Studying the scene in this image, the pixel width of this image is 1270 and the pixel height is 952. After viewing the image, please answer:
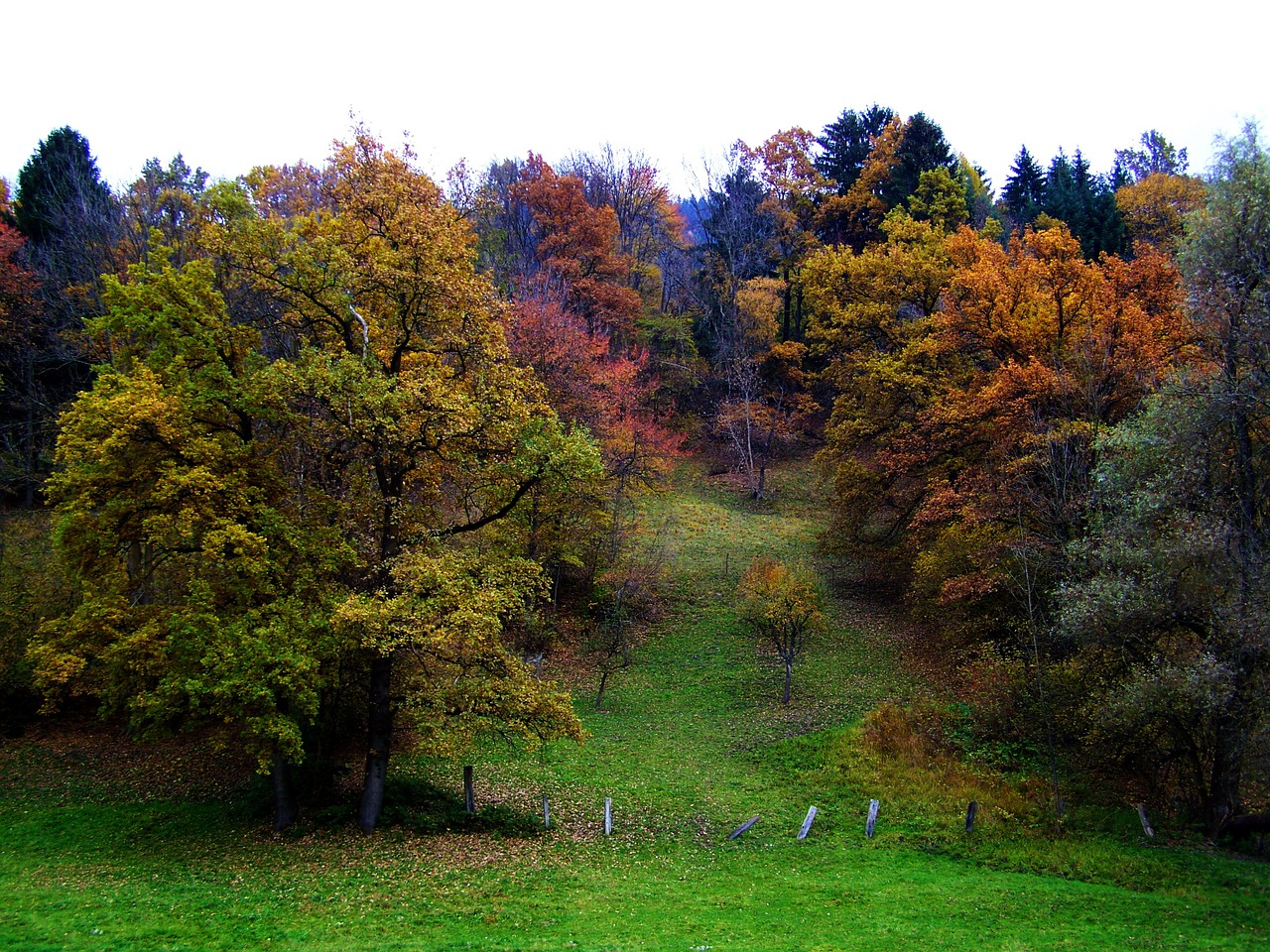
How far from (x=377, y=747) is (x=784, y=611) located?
14.7 metres

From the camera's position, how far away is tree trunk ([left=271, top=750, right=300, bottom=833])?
54.7ft

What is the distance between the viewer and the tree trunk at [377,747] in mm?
17000

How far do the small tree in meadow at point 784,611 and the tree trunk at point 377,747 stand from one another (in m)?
13.8

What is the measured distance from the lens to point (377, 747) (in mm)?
17078

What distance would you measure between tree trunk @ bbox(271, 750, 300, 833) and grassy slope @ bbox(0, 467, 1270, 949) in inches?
24.1

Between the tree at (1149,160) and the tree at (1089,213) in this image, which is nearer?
the tree at (1089,213)

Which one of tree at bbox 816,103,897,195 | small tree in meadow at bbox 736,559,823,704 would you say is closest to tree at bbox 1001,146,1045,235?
tree at bbox 816,103,897,195

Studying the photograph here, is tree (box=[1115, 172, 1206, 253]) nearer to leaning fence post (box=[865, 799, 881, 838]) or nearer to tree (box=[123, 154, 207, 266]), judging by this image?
leaning fence post (box=[865, 799, 881, 838])

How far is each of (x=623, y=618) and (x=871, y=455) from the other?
17946 millimetres

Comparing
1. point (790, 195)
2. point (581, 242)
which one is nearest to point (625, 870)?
point (581, 242)

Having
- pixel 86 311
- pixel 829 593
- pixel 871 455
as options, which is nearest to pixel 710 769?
pixel 829 593

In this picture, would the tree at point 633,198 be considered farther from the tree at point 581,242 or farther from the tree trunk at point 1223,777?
the tree trunk at point 1223,777

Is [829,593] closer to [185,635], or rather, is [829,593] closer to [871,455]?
[871,455]

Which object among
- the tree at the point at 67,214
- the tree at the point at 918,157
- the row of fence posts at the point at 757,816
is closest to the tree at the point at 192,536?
the row of fence posts at the point at 757,816
